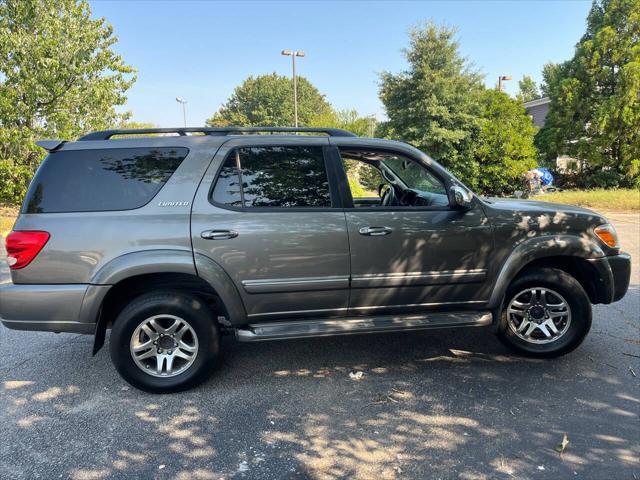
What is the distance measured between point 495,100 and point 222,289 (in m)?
19.3

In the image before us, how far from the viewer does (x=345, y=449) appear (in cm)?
270

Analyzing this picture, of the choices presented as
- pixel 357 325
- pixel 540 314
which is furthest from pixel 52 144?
pixel 540 314

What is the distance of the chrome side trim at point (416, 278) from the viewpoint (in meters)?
3.49

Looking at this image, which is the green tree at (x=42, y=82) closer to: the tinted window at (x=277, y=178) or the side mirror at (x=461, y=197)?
the tinted window at (x=277, y=178)

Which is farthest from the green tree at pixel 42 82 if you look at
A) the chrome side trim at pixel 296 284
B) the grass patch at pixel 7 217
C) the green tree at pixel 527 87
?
the green tree at pixel 527 87

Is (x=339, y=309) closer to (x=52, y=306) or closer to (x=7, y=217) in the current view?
(x=52, y=306)

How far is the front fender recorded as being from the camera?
11.9 feet

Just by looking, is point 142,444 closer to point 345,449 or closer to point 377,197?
point 345,449

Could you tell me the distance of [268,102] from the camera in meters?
69.0

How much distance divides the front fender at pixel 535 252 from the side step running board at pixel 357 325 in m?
0.23

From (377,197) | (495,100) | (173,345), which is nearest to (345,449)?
(173,345)

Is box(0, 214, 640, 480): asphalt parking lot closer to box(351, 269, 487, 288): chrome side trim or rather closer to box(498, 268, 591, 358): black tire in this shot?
box(498, 268, 591, 358): black tire

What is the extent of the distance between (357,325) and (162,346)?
4.92ft

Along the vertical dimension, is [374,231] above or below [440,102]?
below
